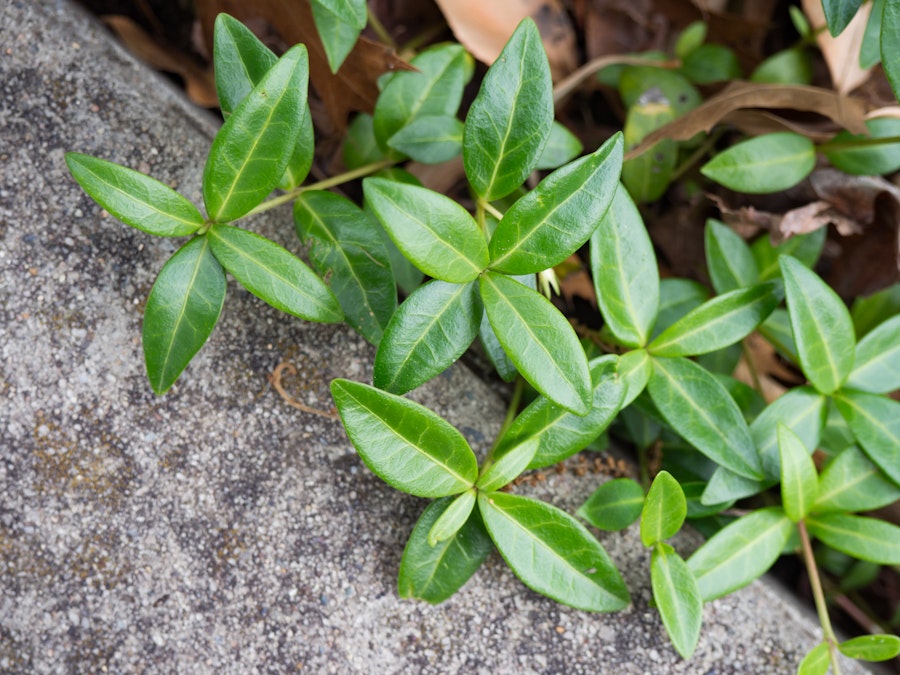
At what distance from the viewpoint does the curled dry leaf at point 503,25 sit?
1.55 m

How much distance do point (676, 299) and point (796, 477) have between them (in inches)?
15.3

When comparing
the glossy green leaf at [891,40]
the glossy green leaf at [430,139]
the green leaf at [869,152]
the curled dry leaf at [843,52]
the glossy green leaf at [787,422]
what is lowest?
the glossy green leaf at [787,422]

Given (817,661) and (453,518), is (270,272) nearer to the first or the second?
(453,518)

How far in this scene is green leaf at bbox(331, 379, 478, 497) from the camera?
1036 mm

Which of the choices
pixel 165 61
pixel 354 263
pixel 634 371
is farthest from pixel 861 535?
pixel 165 61

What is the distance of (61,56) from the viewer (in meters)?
1.28

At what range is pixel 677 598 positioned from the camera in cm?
117

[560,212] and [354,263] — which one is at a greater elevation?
[560,212]

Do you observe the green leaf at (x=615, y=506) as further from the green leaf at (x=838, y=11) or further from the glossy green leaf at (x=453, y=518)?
the green leaf at (x=838, y=11)

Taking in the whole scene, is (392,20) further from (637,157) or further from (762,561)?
(762,561)

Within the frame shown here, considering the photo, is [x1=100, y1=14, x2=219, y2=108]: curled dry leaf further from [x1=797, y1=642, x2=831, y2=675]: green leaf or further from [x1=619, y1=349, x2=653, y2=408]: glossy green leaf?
[x1=797, y1=642, x2=831, y2=675]: green leaf

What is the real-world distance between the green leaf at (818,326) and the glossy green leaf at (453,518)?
57 cm

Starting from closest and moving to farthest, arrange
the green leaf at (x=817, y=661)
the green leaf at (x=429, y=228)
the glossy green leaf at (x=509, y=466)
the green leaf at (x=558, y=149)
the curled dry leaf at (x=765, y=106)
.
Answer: the green leaf at (x=429, y=228) → the glossy green leaf at (x=509, y=466) → the green leaf at (x=817, y=661) → the green leaf at (x=558, y=149) → the curled dry leaf at (x=765, y=106)

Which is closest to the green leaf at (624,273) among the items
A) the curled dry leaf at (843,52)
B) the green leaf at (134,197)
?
the green leaf at (134,197)
